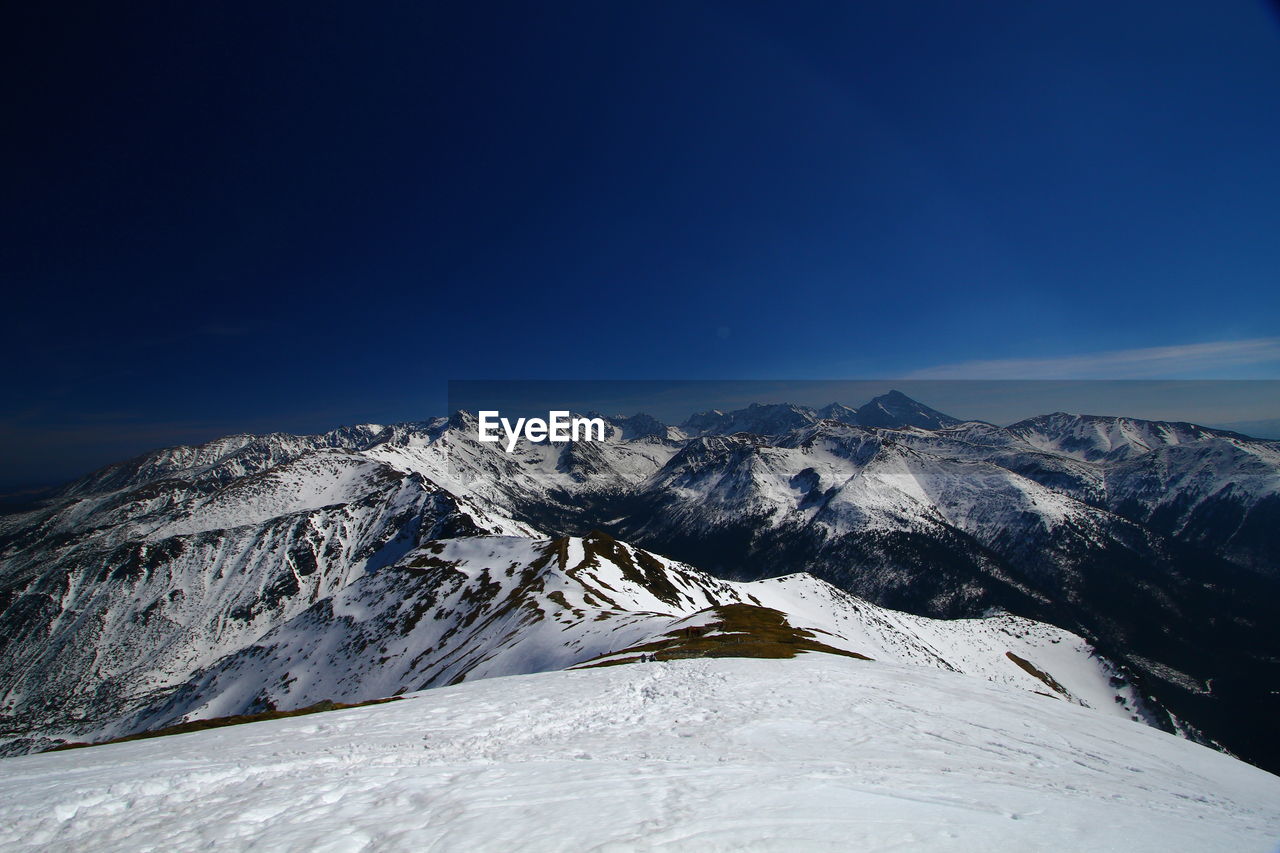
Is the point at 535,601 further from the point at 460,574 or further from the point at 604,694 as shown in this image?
the point at 604,694

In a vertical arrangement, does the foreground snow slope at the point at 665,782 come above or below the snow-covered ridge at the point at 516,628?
above

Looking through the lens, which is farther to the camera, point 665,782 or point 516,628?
point 516,628

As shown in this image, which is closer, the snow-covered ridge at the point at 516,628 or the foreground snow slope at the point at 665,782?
the foreground snow slope at the point at 665,782

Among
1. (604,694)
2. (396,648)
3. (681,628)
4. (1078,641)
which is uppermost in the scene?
(604,694)

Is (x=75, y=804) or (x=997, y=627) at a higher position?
(x=75, y=804)

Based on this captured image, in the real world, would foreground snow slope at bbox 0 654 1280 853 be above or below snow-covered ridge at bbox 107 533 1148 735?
above

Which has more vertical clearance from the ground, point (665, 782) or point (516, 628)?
point (665, 782)

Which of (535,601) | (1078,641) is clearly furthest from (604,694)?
(1078,641)

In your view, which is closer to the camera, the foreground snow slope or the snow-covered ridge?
the foreground snow slope
